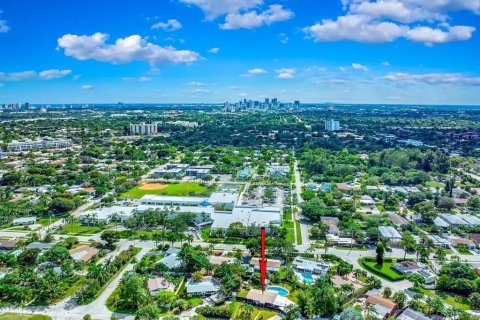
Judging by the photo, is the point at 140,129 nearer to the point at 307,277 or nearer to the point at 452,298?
the point at 307,277

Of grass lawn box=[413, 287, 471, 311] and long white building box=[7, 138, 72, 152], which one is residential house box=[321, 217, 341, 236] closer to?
grass lawn box=[413, 287, 471, 311]

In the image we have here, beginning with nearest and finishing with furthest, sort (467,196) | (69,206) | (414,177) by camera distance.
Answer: (69,206)
(467,196)
(414,177)

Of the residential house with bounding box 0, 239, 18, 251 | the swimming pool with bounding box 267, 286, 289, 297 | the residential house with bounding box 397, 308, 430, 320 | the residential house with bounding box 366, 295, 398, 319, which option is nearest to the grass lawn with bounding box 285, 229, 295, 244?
the swimming pool with bounding box 267, 286, 289, 297

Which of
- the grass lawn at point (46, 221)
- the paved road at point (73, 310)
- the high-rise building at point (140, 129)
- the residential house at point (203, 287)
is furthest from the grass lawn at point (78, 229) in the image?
the high-rise building at point (140, 129)

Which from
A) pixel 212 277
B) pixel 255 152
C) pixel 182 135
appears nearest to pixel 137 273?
pixel 212 277

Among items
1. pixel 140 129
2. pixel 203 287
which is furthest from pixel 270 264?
pixel 140 129

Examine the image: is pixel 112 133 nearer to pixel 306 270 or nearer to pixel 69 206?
pixel 69 206
